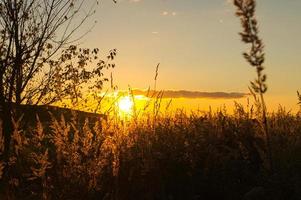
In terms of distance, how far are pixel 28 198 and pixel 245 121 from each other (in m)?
3.57

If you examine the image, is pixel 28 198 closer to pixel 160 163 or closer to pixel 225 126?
pixel 160 163

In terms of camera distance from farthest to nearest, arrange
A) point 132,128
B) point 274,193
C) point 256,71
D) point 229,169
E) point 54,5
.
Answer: point 54,5
point 132,128
point 229,169
point 274,193
point 256,71

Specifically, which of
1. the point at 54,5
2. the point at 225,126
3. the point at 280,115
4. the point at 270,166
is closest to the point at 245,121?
the point at 225,126

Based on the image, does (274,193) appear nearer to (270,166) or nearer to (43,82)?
(270,166)

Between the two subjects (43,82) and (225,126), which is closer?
(225,126)

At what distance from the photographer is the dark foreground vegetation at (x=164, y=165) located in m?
6.16

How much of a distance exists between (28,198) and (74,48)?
667 cm

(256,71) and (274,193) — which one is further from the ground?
(256,71)

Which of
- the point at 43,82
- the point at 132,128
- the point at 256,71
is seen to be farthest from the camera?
the point at 43,82

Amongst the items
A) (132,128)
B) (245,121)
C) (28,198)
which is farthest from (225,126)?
(28,198)

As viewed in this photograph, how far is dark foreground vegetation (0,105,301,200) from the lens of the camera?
6160mm

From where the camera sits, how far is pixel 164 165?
688 centimetres

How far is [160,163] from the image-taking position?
6.89 metres

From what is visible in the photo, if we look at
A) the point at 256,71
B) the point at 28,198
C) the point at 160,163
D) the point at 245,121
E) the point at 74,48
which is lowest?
the point at 28,198
